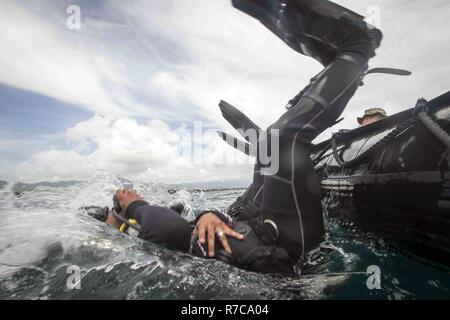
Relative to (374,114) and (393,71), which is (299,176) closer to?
(393,71)

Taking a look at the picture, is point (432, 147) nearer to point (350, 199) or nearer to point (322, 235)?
point (322, 235)

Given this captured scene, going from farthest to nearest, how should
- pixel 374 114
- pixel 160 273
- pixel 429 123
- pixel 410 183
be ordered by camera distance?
1. pixel 374 114
2. pixel 410 183
3. pixel 429 123
4. pixel 160 273

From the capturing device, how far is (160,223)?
208 cm

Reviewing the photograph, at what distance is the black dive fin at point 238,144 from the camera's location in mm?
4004

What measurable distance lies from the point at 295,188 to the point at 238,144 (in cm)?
217

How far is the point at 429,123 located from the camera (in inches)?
77.4

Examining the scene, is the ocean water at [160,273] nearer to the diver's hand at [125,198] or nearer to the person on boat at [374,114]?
the diver's hand at [125,198]

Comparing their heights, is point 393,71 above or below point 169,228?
above

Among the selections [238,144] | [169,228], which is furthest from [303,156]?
[238,144]

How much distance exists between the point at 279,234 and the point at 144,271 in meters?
1.13

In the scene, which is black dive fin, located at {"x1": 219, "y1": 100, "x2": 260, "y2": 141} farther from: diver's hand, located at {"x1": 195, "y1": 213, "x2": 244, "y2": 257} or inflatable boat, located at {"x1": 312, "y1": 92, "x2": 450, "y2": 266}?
diver's hand, located at {"x1": 195, "y1": 213, "x2": 244, "y2": 257}

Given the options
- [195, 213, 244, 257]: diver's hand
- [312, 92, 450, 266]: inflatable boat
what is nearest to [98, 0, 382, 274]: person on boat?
[195, 213, 244, 257]: diver's hand

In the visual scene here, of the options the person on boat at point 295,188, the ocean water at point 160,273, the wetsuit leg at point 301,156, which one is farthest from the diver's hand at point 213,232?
the wetsuit leg at point 301,156

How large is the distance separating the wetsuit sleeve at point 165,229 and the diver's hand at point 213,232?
16 centimetres
